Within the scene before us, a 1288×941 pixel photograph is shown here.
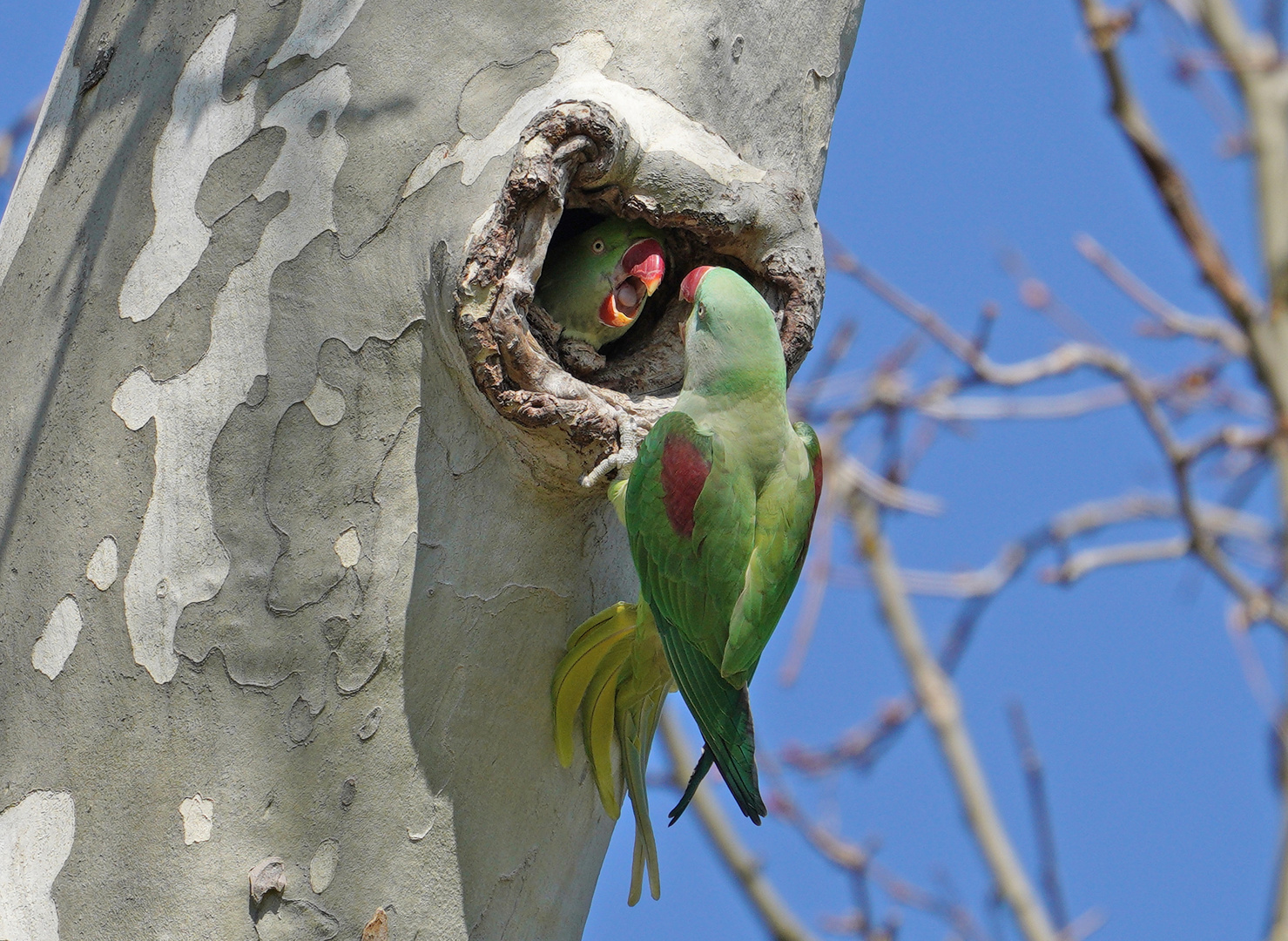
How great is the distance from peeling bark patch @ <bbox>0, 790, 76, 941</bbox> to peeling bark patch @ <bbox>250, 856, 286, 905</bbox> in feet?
0.73

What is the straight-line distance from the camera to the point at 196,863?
1.44 meters

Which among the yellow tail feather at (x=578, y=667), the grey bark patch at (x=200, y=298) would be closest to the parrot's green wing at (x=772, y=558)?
the yellow tail feather at (x=578, y=667)

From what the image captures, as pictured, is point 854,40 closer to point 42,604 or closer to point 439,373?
point 439,373

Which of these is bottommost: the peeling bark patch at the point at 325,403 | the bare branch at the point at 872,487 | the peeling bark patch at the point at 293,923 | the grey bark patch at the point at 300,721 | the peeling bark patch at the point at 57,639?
the bare branch at the point at 872,487

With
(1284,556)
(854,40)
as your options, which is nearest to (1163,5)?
(1284,556)

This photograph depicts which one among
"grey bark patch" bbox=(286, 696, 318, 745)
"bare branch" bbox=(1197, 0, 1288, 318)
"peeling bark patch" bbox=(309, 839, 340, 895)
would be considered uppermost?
"grey bark patch" bbox=(286, 696, 318, 745)

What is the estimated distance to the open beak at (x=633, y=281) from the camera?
7.38 ft

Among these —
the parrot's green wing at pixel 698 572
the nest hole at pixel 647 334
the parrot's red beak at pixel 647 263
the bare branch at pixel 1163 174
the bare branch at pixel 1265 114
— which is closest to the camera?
the parrot's green wing at pixel 698 572

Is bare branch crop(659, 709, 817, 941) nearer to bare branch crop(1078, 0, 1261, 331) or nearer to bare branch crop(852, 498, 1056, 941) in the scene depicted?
bare branch crop(852, 498, 1056, 941)

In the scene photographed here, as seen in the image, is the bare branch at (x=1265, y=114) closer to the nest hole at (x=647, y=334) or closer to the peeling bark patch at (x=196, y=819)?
the nest hole at (x=647, y=334)

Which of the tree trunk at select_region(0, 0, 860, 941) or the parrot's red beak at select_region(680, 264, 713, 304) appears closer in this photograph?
the tree trunk at select_region(0, 0, 860, 941)

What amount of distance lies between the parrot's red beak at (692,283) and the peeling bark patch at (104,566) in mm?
974

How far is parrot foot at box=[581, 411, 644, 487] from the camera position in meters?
1.69

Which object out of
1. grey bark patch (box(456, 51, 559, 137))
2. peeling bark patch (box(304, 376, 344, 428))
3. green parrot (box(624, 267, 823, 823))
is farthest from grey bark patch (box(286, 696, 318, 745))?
grey bark patch (box(456, 51, 559, 137))
